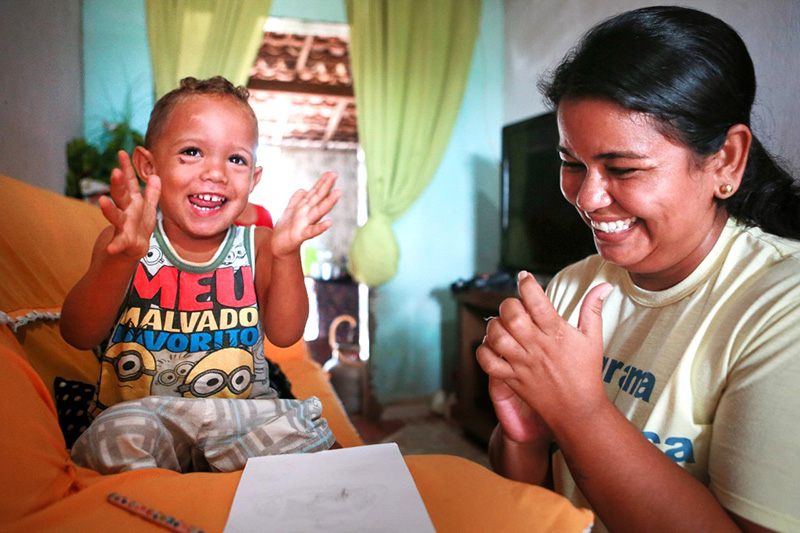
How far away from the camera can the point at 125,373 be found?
0.82 meters

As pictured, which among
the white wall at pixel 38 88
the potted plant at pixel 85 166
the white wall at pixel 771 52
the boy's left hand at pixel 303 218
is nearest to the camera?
the boy's left hand at pixel 303 218

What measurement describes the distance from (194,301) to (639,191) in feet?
2.47

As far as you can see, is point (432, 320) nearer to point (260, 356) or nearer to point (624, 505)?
point (260, 356)

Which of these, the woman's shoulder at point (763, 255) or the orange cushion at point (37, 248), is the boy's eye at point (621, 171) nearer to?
the woman's shoulder at point (763, 255)

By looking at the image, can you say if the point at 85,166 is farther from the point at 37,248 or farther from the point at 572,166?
the point at 572,166

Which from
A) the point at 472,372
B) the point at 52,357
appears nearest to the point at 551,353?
the point at 52,357

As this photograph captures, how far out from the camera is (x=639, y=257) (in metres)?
0.82

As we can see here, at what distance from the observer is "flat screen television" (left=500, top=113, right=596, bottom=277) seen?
7.87 feet

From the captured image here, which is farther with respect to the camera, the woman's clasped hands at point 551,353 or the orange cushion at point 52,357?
the orange cushion at point 52,357

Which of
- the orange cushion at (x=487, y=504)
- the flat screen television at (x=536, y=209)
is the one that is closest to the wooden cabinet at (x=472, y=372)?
the flat screen television at (x=536, y=209)

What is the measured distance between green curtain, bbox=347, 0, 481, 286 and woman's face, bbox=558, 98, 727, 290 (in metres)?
2.30

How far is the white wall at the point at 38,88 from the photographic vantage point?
1344mm

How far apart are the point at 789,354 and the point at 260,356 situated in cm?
80

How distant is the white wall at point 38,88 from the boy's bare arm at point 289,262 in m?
0.83
